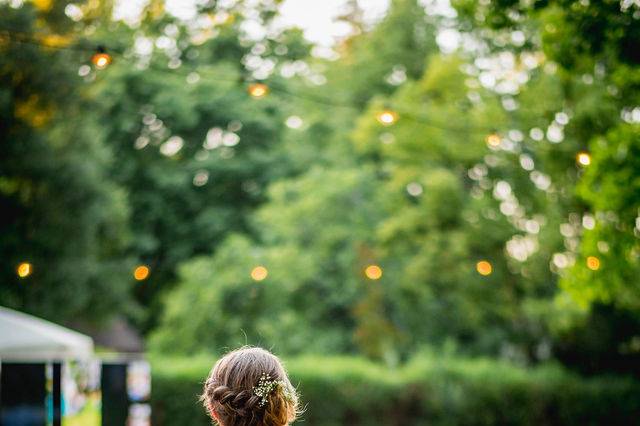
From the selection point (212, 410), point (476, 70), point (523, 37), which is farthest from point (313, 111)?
point (212, 410)

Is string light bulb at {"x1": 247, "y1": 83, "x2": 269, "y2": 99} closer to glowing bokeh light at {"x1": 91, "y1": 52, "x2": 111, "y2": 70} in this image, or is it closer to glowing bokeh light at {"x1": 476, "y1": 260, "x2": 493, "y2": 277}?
glowing bokeh light at {"x1": 91, "y1": 52, "x2": 111, "y2": 70}

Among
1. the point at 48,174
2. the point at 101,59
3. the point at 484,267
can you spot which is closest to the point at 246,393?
the point at 101,59

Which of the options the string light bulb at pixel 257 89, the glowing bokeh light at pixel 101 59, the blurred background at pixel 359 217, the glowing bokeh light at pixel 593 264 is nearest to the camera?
the glowing bokeh light at pixel 101 59

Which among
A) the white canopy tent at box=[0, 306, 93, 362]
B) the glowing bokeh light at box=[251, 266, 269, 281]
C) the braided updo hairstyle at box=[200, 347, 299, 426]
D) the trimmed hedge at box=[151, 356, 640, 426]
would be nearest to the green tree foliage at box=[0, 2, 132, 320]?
the trimmed hedge at box=[151, 356, 640, 426]

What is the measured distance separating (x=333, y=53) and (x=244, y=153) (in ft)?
11.8

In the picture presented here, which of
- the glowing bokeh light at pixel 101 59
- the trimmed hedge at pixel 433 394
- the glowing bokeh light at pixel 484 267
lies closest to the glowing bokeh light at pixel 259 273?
the trimmed hedge at pixel 433 394

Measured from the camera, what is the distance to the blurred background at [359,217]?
14.6m

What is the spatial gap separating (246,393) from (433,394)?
516 inches

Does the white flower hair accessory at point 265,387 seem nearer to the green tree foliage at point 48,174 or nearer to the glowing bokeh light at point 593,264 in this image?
the glowing bokeh light at point 593,264

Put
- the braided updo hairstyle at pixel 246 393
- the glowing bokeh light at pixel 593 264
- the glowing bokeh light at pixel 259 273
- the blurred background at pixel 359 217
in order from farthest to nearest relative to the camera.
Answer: the glowing bokeh light at pixel 259 273 → the blurred background at pixel 359 217 → the glowing bokeh light at pixel 593 264 → the braided updo hairstyle at pixel 246 393

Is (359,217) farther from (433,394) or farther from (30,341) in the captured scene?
(30,341)

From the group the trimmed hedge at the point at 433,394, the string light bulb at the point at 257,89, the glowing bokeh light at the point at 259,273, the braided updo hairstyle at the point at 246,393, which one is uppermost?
the string light bulb at the point at 257,89

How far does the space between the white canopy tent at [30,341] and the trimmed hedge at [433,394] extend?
5.05 metres

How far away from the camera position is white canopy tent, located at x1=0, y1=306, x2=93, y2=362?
9.01m
